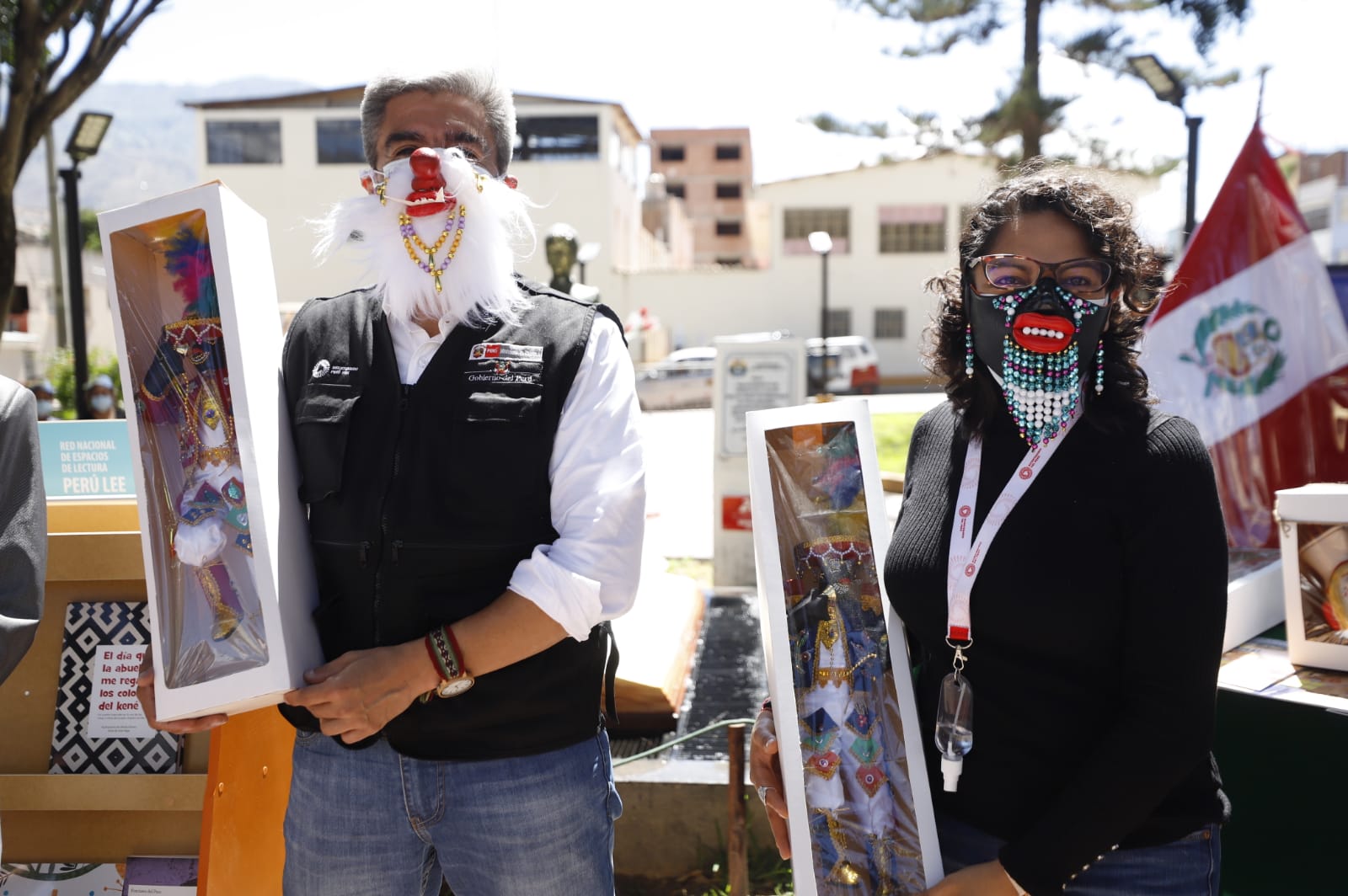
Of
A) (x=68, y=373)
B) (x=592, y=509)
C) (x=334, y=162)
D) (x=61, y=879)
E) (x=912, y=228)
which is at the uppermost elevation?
(x=334, y=162)

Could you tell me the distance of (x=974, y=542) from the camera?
5.16 feet

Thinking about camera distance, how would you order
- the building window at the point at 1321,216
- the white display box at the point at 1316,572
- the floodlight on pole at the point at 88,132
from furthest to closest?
the building window at the point at 1321,216 < the floodlight on pole at the point at 88,132 < the white display box at the point at 1316,572

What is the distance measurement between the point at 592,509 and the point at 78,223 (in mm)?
10564

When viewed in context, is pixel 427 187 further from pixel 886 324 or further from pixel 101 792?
pixel 886 324

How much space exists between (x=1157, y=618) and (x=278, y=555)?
134cm

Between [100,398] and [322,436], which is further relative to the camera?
[100,398]

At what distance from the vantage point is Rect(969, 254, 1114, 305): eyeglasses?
1601 millimetres

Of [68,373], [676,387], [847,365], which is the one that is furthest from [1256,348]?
[847,365]

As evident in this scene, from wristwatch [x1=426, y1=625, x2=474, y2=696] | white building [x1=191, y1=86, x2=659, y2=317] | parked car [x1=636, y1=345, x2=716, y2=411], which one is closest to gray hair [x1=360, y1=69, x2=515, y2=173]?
wristwatch [x1=426, y1=625, x2=474, y2=696]

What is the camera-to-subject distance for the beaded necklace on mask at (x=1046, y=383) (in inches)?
62.3

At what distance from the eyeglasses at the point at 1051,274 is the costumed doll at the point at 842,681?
35cm

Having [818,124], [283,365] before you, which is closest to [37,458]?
[283,365]

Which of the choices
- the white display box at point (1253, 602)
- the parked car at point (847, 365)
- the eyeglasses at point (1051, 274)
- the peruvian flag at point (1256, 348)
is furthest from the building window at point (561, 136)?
the eyeglasses at point (1051, 274)

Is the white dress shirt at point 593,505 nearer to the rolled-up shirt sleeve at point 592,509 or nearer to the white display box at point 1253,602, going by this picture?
the rolled-up shirt sleeve at point 592,509
